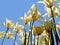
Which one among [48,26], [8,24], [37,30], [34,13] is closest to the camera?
[48,26]

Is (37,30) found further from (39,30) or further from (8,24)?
(8,24)

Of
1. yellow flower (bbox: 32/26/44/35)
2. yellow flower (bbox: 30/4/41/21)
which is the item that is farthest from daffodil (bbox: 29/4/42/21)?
yellow flower (bbox: 32/26/44/35)

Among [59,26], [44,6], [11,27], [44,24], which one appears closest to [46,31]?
[44,24]

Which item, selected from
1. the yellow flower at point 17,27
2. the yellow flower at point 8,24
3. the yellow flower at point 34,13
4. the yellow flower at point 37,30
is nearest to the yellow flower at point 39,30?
the yellow flower at point 37,30

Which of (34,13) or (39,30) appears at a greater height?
(34,13)

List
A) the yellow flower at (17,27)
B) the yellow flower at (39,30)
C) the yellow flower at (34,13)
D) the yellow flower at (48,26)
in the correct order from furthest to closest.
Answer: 1. the yellow flower at (17,27)
2. the yellow flower at (34,13)
3. the yellow flower at (39,30)
4. the yellow flower at (48,26)

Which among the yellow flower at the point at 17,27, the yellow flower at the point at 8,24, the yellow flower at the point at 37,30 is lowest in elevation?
the yellow flower at the point at 37,30

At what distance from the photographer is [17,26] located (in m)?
2.77

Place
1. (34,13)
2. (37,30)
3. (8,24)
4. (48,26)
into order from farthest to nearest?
(8,24) < (34,13) < (37,30) < (48,26)

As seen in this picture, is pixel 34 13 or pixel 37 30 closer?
pixel 37 30

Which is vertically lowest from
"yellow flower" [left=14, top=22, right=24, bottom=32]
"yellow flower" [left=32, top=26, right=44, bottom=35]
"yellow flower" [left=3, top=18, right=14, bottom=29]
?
"yellow flower" [left=32, top=26, right=44, bottom=35]

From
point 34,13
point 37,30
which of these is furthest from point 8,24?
point 37,30

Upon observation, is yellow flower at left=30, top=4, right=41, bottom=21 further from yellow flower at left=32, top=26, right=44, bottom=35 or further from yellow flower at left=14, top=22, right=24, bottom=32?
yellow flower at left=14, top=22, right=24, bottom=32

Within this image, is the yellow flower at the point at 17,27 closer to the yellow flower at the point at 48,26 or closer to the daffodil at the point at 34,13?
the daffodil at the point at 34,13
